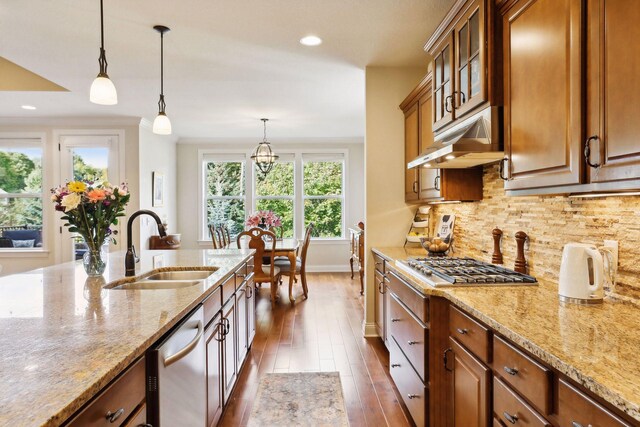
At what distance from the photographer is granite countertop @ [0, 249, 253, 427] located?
805 mm

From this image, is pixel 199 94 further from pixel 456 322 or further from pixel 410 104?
pixel 456 322

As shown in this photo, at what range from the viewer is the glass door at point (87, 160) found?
5.89 metres

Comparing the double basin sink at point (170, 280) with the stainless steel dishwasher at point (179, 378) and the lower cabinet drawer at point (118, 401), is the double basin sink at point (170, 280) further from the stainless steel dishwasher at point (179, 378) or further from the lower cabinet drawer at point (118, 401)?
the lower cabinet drawer at point (118, 401)

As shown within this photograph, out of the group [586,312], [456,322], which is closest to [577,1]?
[586,312]

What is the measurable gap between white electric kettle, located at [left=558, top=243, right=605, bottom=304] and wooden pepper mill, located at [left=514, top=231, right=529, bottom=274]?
0.60 meters

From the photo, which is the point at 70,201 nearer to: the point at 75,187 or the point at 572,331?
the point at 75,187

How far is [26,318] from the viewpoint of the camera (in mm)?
1357

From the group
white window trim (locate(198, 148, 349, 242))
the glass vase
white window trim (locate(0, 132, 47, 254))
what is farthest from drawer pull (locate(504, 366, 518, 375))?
white window trim (locate(0, 132, 47, 254))

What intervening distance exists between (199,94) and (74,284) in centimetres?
323

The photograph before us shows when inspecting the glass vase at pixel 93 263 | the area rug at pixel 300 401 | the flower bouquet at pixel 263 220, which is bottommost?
the area rug at pixel 300 401

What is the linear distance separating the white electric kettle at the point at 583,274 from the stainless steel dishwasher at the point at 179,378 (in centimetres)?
149

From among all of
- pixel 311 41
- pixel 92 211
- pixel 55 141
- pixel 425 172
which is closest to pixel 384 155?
pixel 425 172

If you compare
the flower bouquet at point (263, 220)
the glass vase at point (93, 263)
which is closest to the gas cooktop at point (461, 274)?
the glass vase at point (93, 263)

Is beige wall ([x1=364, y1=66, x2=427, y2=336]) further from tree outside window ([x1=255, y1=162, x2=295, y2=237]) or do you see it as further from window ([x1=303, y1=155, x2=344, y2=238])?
tree outside window ([x1=255, y1=162, x2=295, y2=237])
